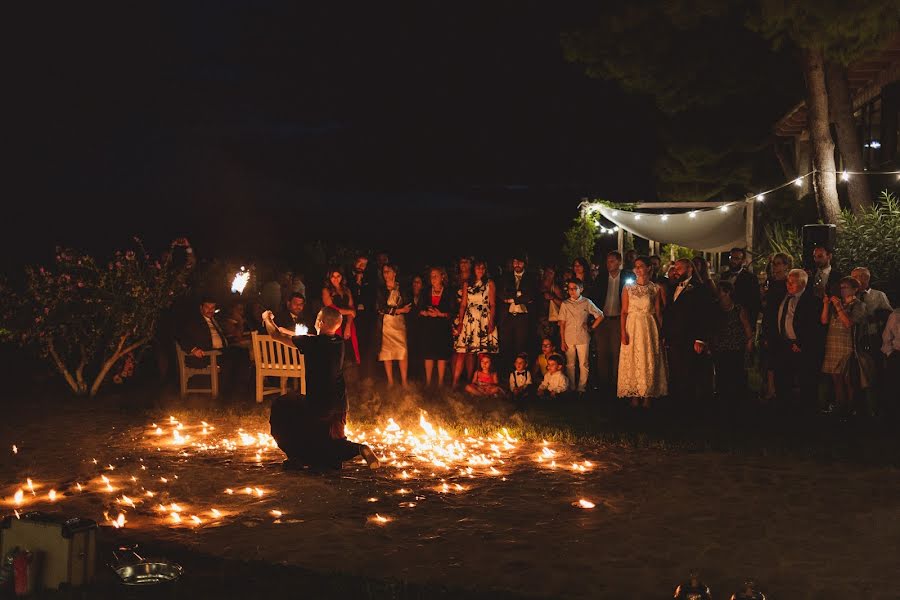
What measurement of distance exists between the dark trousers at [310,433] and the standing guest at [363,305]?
14.2ft

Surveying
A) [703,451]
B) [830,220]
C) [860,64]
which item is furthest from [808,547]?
[860,64]

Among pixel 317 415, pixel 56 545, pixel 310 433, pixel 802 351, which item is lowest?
pixel 56 545

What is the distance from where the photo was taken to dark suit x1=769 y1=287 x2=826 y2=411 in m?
10.5

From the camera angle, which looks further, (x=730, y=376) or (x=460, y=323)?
(x=460, y=323)

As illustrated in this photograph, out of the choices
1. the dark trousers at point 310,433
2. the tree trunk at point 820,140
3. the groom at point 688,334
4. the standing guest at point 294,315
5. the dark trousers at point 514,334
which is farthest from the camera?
the tree trunk at point 820,140

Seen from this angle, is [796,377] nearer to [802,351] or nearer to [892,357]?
[802,351]

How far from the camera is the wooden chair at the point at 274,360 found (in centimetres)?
1145

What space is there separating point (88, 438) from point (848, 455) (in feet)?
23.3

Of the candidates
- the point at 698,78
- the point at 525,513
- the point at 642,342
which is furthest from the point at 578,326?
the point at 698,78

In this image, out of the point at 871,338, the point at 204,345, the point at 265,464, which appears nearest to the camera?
the point at 265,464

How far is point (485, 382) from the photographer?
466 inches

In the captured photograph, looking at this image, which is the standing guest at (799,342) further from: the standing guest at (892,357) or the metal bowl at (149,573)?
the metal bowl at (149,573)

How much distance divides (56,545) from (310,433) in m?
3.17

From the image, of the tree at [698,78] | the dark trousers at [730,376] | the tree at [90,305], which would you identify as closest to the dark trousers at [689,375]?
the dark trousers at [730,376]
